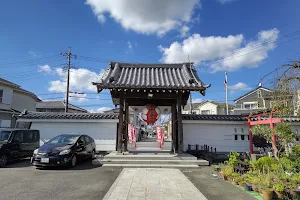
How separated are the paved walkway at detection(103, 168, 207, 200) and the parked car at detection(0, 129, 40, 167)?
5.93 m

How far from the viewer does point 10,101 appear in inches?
883

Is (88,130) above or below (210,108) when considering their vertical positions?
below

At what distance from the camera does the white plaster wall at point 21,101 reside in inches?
975

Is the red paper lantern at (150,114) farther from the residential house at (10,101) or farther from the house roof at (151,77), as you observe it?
the residential house at (10,101)

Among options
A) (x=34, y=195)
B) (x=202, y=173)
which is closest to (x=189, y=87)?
(x=202, y=173)

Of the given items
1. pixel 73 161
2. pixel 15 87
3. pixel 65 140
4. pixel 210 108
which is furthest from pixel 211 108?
pixel 73 161

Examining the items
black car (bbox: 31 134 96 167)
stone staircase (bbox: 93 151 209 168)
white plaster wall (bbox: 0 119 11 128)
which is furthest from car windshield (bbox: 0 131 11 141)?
white plaster wall (bbox: 0 119 11 128)

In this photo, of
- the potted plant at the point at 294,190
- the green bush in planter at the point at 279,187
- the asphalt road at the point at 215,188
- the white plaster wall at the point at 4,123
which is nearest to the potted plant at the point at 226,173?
the asphalt road at the point at 215,188

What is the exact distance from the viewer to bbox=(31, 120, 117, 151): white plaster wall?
1268 centimetres

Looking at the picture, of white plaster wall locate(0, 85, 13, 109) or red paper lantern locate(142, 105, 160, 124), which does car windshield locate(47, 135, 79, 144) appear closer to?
red paper lantern locate(142, 105, 160, 124)

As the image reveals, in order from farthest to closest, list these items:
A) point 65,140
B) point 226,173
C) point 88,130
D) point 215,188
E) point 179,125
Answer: point 88,130
point 179,125
point 65,140
point 226,173
point 215,188

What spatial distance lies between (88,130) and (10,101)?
15.5 metres

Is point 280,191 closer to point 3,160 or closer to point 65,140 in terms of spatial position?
point 65,140

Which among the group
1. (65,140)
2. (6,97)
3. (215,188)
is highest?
(6,97)
